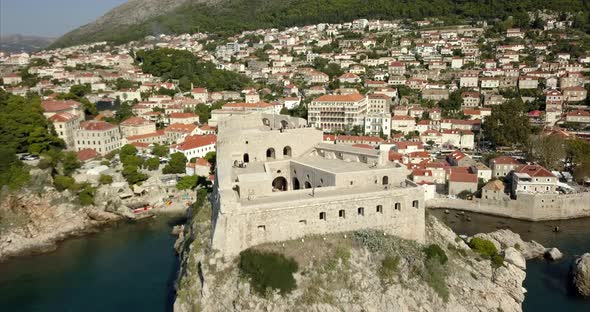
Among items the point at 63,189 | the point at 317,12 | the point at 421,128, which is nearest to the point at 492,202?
the point at 421,128

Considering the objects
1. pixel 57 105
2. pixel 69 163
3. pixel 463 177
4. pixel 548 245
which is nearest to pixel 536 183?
pixel 463 177

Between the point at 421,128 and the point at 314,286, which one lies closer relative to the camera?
the point at 314,286

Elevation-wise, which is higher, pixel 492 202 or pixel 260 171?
pixel 260 171

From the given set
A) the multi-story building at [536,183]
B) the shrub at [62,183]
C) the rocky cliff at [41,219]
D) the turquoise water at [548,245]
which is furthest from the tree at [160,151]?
the multi-story building at [536,183]

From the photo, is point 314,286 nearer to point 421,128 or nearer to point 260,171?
point 260,171

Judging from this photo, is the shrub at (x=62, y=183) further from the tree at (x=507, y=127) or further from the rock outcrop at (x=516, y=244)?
the tree at (x=507, y=127)

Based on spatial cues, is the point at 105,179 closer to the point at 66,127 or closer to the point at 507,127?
the point at 66,127
